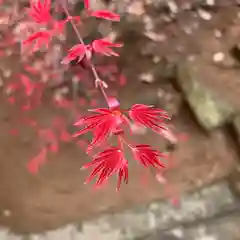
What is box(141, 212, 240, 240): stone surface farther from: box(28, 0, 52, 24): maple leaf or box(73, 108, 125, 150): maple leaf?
box(28, 0, 52, 24): maple leaf

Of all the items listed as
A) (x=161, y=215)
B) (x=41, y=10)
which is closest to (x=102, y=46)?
(x=41, y=10)

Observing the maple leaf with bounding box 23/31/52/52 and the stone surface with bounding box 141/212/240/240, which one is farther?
the stone surface with bounding box 141/212/240/240

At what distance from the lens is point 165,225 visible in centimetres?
98

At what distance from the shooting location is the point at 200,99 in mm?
963

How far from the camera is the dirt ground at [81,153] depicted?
943 mm

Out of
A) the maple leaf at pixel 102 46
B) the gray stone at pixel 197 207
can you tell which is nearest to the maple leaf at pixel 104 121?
the maple leaf at pixel 102 46

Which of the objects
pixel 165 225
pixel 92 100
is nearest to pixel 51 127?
pixel 92 100

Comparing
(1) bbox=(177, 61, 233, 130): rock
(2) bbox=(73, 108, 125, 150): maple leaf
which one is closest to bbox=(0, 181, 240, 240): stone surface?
(1) bbox=(177, 61, 233, 130): rock

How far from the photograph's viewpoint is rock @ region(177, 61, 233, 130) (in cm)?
95

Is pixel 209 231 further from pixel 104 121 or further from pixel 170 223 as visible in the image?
pixel 104 121

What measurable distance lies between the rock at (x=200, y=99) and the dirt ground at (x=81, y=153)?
0.06 ft

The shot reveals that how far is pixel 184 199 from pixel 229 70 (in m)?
0.31

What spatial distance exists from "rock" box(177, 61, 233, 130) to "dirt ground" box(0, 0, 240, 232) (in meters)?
0.02

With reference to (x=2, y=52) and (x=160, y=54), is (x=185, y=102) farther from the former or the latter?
(x=2, y=52)
